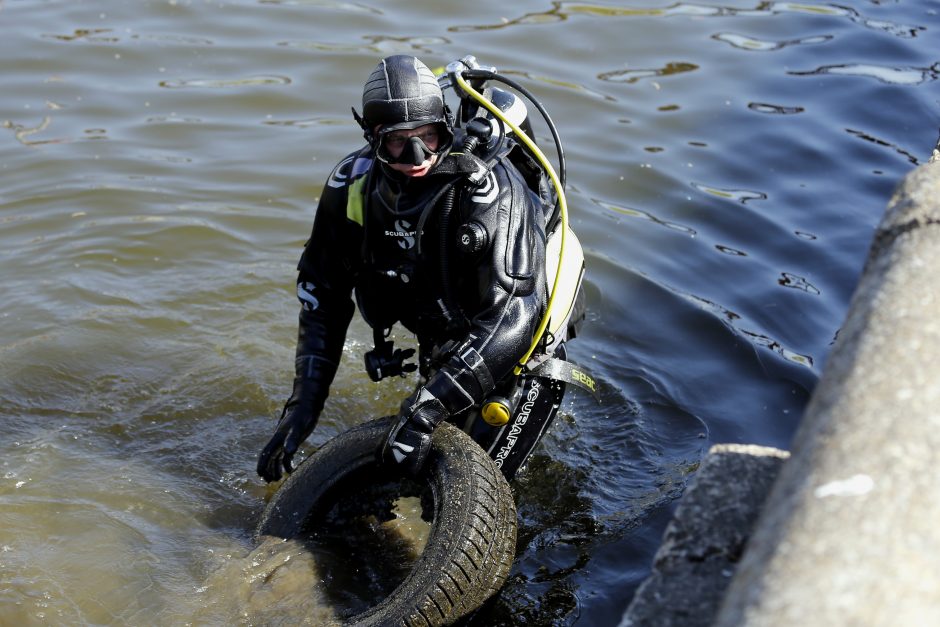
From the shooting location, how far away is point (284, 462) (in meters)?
4.12

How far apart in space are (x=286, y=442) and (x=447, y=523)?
0.95 m

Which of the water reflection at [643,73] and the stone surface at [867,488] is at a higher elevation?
the stone surface at [867,488]

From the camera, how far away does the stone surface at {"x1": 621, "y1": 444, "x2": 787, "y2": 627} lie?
2.17 metres

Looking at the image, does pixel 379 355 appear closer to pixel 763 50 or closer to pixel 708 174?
pixel 708 174

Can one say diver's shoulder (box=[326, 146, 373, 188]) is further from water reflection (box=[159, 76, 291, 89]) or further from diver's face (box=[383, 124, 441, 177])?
A: water reflection (box=[159, 76, 291, 89])

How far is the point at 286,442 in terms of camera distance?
4.09m

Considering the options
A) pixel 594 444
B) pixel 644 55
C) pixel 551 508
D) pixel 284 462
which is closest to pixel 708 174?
pixel 644 55

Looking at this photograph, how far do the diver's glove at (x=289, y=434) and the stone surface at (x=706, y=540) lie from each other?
208cm

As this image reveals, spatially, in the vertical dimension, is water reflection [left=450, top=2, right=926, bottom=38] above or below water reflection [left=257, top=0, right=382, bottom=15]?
above

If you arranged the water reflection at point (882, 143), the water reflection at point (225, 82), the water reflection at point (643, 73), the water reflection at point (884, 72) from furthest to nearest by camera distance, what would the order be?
1. the water reflection at point (643, 73)
2. the water reflection at point (884, 72)
3. the water reflection at point (225, 82)
4. the water reflection at point (882, 143)

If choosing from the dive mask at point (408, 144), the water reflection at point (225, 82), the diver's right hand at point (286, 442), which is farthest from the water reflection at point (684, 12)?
the diver's right hand at point (286, 442)

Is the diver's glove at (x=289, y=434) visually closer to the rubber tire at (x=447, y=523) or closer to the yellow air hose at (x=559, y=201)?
the rubber tire at (x=447, y=523)

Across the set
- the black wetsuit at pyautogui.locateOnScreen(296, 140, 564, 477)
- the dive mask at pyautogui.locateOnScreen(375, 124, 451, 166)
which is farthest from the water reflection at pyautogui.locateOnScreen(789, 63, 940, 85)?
the dive mask at pyautogui.locateOnScreen(375, 124, 451, 166)

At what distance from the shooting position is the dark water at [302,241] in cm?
423
